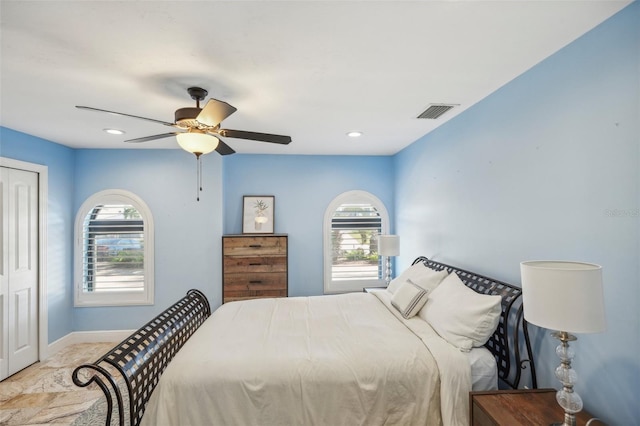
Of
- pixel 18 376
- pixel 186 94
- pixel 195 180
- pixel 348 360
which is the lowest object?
pixel 18 376

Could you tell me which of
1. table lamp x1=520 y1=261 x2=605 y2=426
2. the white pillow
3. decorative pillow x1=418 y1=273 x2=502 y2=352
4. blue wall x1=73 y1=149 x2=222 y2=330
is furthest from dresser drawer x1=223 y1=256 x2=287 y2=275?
table lamp x1=520 y1=261 x2=605 y2=426

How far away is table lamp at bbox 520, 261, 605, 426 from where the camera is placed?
1.21m

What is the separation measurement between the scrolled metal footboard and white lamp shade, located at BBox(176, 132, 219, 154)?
1.30m

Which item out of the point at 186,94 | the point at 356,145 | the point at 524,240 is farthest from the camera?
the point at 356,145

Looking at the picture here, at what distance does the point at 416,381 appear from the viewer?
1773 millimetres

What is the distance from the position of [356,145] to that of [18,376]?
465cm

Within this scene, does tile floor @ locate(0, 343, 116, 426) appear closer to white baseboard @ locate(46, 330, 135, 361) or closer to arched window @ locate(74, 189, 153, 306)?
white baseboard @ locate(46, 330, 135, 361)

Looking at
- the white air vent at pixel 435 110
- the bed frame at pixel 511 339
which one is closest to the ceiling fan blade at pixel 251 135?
the white air vent at pixel 435 110

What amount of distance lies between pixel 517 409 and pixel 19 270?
4.65 metres

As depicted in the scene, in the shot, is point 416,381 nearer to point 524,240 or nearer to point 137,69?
point 524,240

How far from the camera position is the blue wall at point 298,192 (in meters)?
4.42

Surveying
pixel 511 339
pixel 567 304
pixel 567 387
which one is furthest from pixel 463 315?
pixel 567 304

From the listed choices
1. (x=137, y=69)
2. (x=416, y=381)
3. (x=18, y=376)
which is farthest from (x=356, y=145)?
(x=18, y=376)

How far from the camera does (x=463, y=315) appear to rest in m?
2.00
